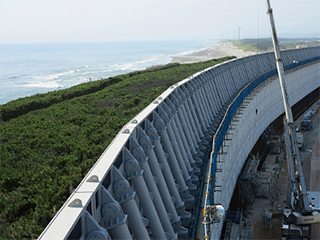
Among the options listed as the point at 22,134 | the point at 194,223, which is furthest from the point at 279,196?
the point at 22,134


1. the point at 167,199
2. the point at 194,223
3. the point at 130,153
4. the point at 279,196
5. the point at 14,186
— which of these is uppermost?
the point at 130,153

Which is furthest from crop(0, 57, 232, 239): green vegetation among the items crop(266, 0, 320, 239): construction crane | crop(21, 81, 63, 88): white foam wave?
crop(21, 81, 63, 88): white foam wave

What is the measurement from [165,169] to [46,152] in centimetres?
448

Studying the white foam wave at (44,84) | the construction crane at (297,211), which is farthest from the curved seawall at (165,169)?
the white foam wave at (44,84)

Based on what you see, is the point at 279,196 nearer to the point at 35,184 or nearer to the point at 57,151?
the point at 57,151

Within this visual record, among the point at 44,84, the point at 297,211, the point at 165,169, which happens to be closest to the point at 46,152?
the point at 165,169

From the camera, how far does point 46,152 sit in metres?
15.6

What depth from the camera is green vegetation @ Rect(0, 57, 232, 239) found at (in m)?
10.6

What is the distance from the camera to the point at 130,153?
39.5 ft

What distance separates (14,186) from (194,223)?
6.44 meters

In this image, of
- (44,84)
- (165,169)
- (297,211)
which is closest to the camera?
(165,169)

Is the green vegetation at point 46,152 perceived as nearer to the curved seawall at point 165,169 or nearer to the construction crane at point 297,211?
the curved seawall at point 165,169

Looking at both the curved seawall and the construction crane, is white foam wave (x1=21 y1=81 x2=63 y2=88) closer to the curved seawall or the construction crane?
the curved seawall

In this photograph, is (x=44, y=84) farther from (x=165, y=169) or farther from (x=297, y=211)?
(x=165, y=169)
